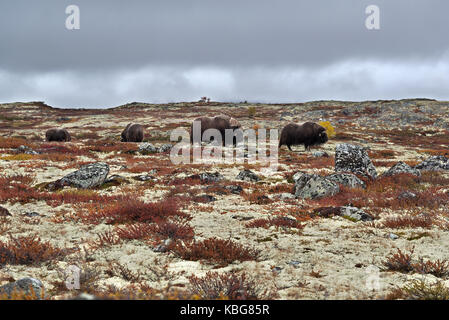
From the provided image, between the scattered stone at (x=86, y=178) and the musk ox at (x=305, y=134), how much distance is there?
70.3ft

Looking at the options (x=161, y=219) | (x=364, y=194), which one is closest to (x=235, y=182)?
(x=364, y=194)

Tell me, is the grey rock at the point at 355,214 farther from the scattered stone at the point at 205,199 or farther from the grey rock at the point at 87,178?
the grey rock at the point at 87,178

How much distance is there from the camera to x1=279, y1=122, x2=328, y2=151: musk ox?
29.9 m

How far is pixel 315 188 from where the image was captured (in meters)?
12.0

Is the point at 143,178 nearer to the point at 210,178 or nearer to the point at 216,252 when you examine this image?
the point at 210,178

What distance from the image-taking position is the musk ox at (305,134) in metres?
29.9

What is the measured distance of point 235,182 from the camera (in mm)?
14977

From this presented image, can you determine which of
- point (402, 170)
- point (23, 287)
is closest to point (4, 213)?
point (23, 287)

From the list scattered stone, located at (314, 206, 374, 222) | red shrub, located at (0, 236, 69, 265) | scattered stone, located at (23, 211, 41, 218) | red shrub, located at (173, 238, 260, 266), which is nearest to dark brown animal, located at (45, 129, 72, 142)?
scattered stone, located at (23, 211, 41, 218)

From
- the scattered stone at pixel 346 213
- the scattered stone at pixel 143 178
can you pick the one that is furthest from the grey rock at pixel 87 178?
the scattered stone at pixel 346 213

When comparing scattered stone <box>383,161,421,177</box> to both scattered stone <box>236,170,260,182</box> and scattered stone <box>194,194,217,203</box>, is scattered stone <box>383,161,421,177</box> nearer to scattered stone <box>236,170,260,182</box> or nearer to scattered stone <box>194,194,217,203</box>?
scattered stone <box>236,170,260,182</box>

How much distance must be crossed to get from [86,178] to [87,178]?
1.8 inches
